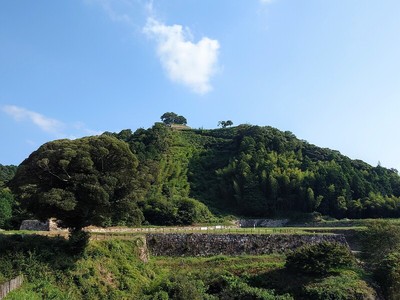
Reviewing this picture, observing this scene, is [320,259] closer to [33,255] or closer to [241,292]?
[241,292]

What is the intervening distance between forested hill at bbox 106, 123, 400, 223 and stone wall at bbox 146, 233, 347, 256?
15059mm

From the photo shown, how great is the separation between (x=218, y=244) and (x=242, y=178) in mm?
35976

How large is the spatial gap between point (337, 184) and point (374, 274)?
41.2m

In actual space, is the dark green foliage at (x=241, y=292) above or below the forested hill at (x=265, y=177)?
below

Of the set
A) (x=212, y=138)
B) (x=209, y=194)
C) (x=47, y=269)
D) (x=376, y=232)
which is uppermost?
(x=212, y=138)

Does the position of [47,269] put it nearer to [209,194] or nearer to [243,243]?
[243,243]

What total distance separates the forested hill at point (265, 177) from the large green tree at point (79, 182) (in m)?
24.1

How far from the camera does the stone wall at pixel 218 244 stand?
3497 cm

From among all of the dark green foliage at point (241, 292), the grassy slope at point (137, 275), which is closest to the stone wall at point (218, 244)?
the grassy slope at point (137, 275)

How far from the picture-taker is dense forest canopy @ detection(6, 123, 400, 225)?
49.2m

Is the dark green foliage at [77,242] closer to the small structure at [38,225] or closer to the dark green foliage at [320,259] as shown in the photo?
the dark green foliage at [320,259]

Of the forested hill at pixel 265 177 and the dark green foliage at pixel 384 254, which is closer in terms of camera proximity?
the dark green foliage at pixel 384 254

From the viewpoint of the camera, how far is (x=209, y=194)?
70625 mm

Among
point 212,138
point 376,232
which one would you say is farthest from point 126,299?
point 212,138
